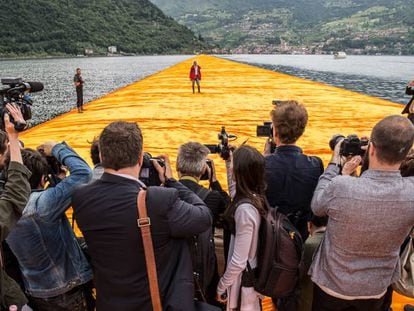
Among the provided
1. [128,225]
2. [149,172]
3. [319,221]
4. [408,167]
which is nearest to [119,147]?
[128,225]

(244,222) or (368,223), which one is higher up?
(368,223)

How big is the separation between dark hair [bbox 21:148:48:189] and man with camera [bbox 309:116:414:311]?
1.58 metres

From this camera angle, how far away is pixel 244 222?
2.38m

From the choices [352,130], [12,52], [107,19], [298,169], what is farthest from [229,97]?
[107,19]

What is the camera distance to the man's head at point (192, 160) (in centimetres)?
264

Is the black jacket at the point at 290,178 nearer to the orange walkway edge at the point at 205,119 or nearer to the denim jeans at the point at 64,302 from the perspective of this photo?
the denim jeans at the point at 64,302

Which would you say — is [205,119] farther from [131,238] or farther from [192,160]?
[131,238]

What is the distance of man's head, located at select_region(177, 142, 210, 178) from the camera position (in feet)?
8.68

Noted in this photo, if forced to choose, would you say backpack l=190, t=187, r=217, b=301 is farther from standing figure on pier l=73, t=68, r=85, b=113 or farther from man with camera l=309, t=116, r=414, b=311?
standing figure on pier l=73, t=68, r=85, b=113

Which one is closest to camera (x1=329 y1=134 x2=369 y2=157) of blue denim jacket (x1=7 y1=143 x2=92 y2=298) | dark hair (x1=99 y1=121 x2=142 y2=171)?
dark hair (x1=99 y1=121 x2=142 y2=171)

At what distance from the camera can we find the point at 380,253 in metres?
2.18

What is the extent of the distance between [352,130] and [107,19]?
5258 inches

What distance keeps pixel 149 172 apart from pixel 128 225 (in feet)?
2.55

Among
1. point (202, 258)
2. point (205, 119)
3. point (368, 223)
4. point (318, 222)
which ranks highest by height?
point (368, 223)
